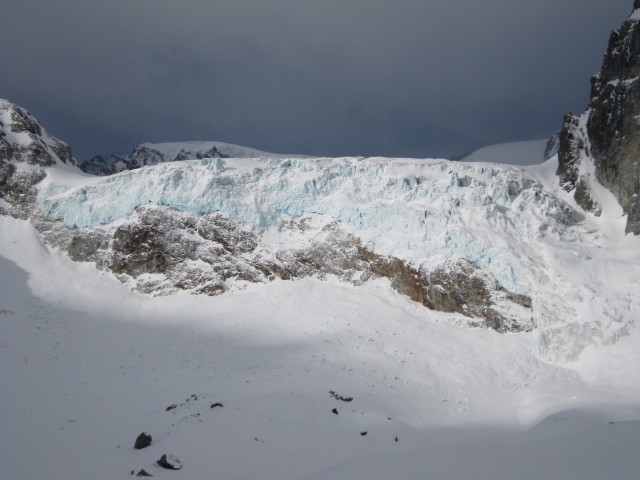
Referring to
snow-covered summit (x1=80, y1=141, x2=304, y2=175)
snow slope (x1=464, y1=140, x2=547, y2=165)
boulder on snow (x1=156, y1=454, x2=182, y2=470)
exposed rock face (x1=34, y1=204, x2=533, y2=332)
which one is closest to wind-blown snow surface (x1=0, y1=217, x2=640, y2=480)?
boulder on snow (x1=156, y1=454, x2=182, y2=470)

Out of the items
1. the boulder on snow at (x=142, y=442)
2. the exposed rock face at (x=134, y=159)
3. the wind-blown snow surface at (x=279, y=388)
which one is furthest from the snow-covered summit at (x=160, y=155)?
the boulder on snow at (x=142, y=442)

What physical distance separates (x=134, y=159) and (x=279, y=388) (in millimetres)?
67449

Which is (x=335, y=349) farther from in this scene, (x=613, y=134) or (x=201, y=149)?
(x=201, y=149)

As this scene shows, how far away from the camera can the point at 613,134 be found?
3600cm

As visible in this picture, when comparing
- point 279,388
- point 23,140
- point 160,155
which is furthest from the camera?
point 160,155

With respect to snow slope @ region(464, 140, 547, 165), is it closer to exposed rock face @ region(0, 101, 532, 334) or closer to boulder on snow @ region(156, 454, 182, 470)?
exposed rock face @ region(0, 101, 532, 334)

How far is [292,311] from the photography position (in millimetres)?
31438

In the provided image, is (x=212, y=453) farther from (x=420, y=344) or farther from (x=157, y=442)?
(x=420, y=344)

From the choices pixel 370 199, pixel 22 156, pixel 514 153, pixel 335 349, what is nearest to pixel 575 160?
pixel 370 199

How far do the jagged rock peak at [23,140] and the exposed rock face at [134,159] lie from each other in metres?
28.6

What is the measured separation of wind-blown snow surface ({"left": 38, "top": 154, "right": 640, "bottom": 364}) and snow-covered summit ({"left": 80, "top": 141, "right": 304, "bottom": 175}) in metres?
36.4

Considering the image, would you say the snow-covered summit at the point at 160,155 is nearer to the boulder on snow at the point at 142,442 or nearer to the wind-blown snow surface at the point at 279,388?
the wind-blown snow surface at the point at 279,388

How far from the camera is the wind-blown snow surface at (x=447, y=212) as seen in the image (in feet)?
90.4

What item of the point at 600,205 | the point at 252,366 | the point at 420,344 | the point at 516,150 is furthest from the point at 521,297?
the point at 516,150
